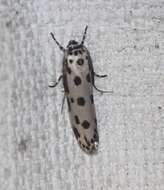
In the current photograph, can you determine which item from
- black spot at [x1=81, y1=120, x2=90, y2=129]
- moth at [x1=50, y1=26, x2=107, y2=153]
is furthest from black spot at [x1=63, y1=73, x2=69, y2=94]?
black spot at [x1=81, y1=120, x2=90, y2=129]

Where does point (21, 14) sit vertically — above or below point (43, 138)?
above

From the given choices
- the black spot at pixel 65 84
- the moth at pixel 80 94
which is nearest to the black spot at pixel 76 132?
the moth at pixel 80 94

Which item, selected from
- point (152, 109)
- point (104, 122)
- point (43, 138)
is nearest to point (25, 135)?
point (43, 138)

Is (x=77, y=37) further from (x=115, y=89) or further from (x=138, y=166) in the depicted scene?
(x=138, y=166)

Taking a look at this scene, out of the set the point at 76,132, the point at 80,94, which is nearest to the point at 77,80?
A: the point at 80,94

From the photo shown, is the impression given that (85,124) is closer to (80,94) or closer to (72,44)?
(80,94)

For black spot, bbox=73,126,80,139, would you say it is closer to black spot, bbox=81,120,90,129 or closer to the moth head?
black spot, bbox=81,120,90,129

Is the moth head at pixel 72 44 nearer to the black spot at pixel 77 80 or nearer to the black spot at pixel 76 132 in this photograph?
the black spot at pixel 77 80
